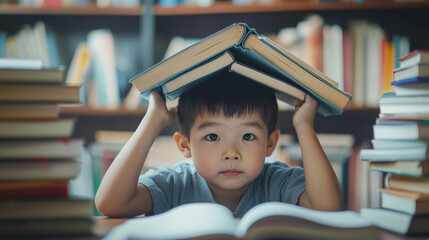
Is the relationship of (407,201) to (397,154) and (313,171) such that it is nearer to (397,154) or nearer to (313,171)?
(397,154)

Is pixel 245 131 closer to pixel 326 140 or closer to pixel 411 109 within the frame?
pixel 411 109

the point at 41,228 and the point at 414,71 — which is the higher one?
the point at 414,71

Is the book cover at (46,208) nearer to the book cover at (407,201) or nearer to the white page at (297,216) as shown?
the white page at (297,216)

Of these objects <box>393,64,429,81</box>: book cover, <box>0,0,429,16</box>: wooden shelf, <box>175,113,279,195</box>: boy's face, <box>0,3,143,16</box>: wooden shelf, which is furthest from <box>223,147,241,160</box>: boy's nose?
<box>0,3,143,16</box>: wooden shelf

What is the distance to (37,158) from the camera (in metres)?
0.58

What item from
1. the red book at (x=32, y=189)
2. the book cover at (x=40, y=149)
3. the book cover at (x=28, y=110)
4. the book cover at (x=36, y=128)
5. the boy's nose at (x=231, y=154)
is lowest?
the red book at (x=32, y=189)

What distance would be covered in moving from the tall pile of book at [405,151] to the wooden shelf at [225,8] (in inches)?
48.1

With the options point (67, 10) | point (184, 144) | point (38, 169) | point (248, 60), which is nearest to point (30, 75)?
point (38, 169)

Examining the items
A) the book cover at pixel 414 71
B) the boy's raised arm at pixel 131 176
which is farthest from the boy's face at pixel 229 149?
the book cover at pixel 414 71

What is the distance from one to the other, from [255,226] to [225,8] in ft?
5.13

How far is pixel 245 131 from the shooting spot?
3.06ft

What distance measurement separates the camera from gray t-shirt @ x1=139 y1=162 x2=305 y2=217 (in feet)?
3.07

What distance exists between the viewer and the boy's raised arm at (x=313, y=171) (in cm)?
80

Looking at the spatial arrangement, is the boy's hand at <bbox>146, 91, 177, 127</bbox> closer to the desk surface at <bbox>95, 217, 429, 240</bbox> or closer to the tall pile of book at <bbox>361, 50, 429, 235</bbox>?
the desk surface at <bbox>95, 217, 429, 240</bbox>
